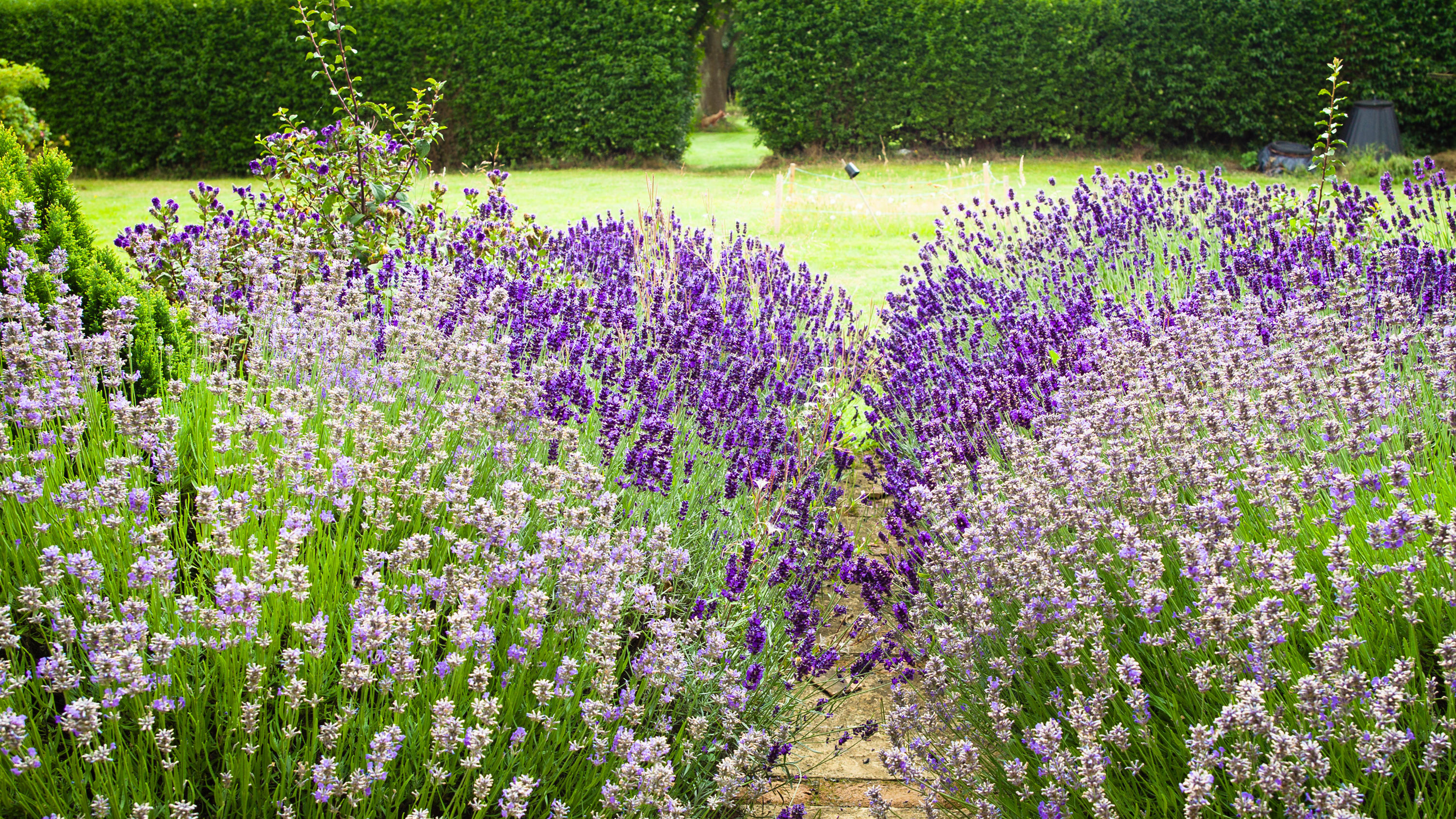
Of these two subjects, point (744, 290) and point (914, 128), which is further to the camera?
point (914, 128)

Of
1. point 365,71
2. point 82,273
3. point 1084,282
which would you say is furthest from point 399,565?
point 365,71

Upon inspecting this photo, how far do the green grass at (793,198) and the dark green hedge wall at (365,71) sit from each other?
2.26ft

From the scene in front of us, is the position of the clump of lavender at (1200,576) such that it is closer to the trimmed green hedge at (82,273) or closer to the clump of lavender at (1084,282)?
the clump of lavender at (1084,282)

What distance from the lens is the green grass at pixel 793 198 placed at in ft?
31.7

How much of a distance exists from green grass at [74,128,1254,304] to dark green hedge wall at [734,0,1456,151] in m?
0.71

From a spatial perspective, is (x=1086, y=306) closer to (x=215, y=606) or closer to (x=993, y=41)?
(x=215, y=606)

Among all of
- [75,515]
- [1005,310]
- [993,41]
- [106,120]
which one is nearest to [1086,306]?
[1005,310]

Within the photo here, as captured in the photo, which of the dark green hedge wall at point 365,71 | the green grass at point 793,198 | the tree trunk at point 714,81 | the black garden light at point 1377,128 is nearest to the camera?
the green grass at point 793,198

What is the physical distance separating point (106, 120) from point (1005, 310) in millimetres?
15539

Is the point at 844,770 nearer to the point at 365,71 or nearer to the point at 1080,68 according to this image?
the point at 1080,68

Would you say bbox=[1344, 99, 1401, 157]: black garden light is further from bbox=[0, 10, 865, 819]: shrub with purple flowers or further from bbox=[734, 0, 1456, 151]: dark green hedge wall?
bbox=[0, 10, 865, 819]: shrub with purple flowers

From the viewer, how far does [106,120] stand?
15516mm

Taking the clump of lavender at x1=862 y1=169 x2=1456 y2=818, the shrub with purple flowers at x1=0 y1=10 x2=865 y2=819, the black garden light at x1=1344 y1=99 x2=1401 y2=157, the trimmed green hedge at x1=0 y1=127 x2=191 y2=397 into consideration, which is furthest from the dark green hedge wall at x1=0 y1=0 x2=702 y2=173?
the clump of lavender at x1=862 y1=169 x2=1456 y2=818

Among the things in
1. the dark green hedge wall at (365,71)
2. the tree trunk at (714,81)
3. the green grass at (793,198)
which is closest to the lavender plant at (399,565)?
the green grass at (793,198)
